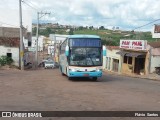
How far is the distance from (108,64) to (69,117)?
47.5 m

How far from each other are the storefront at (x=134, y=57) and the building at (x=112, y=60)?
1941 millimetres

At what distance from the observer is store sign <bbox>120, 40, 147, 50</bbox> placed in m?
41.8

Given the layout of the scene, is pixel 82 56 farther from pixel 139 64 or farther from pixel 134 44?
pixel 139 64

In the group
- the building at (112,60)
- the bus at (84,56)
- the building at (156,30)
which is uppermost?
the building at (156,30)

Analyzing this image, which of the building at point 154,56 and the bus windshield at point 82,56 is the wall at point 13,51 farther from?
the bus windshield at point 82,56

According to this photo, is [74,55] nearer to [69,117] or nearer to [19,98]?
[19,98]

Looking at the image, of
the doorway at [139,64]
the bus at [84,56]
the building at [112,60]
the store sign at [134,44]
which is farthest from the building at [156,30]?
the bus at [84,56]

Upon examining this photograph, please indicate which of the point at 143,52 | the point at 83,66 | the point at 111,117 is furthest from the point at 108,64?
the point at 111,117

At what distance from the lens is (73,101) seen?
581 inches

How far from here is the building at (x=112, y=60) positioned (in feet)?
171

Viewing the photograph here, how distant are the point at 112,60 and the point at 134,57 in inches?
408

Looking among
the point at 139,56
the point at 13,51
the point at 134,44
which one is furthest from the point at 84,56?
the point at 13,51

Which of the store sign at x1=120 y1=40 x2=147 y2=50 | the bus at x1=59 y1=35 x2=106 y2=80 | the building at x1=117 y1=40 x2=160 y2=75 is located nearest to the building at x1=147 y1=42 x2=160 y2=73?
the building at x1=117 y1=40 x2=160 y2=75

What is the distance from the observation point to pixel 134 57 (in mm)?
45000
